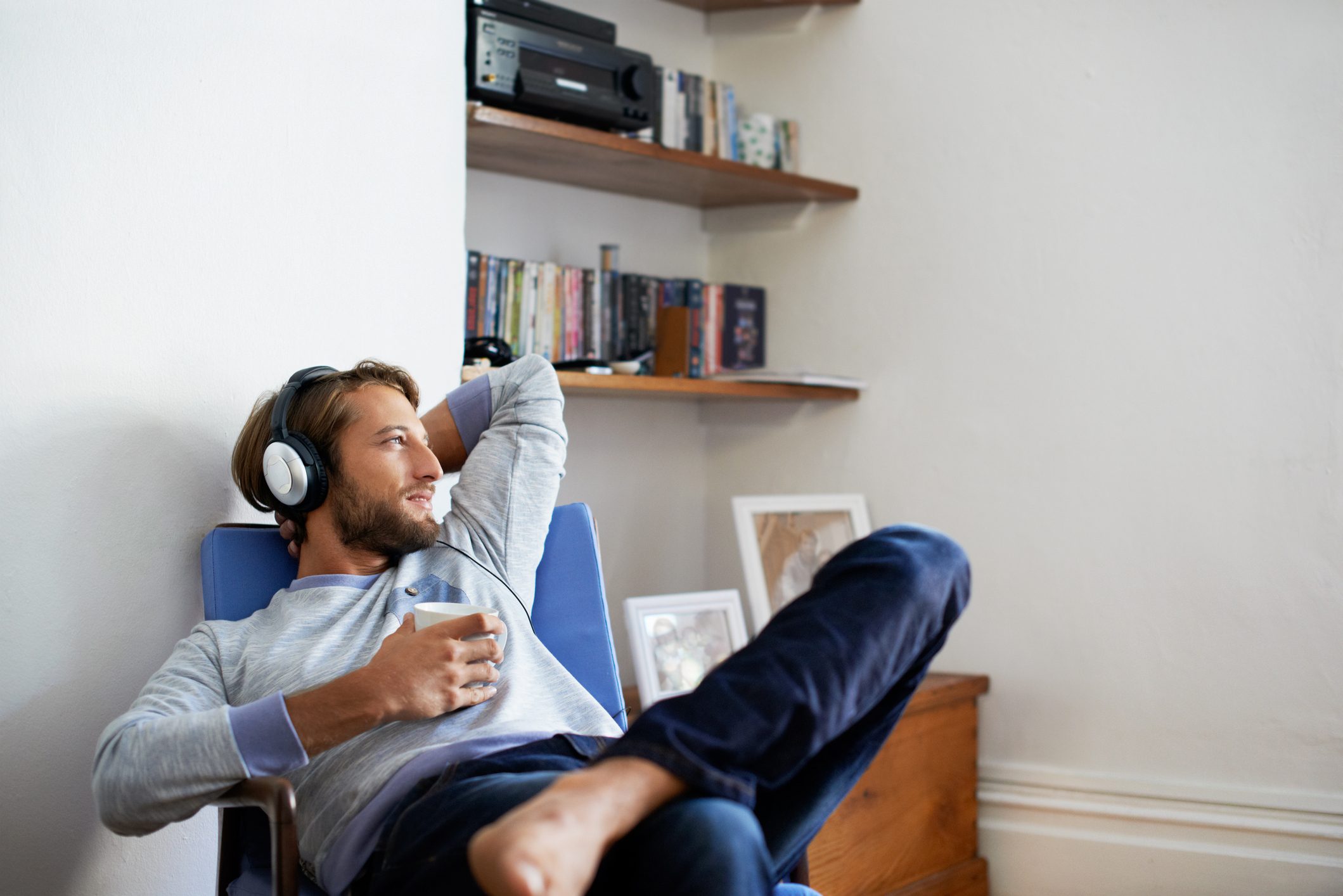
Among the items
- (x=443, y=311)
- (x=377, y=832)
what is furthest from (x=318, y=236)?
(x=377, y=832)

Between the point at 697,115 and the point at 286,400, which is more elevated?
the point at 697,115

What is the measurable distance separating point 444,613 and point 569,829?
43cm

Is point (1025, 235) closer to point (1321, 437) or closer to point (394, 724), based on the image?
point (1321, 437)

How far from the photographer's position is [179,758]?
1.15 meters

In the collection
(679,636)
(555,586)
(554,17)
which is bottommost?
(679,636)

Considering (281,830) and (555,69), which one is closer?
(281,830)

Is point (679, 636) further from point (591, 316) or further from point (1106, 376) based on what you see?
point (1106, 376)

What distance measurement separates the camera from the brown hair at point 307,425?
1.54 m

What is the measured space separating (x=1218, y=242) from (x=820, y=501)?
101 cm

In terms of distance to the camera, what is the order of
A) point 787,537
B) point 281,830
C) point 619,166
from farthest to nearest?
1. point 787,537
2. point 619,166
3. point 281,830

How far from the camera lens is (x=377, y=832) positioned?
1.22 m

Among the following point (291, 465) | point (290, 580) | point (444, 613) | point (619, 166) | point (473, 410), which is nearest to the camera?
point (444, 613)

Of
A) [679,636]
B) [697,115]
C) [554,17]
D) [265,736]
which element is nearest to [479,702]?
[265,736]

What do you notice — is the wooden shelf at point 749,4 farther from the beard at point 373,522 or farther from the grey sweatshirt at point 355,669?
the beard at point 373,522
